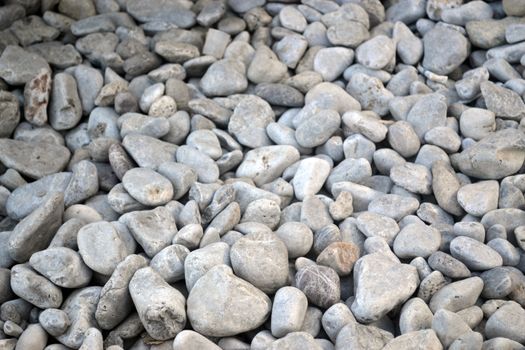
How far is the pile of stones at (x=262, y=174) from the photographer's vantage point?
1175 mm

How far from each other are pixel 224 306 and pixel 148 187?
35 cm

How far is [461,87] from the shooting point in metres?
1.66

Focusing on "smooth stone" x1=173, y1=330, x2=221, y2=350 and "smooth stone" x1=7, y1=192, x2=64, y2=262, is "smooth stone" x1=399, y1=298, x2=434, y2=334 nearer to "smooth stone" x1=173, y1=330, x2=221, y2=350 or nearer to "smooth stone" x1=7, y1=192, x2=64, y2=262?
"smooth stone" x1=173, y1=330, x2=221, y2=350

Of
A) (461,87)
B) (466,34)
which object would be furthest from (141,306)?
(466,34)

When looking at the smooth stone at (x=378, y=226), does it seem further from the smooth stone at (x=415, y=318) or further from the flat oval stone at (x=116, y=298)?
the flat oval stone at (x=116, y=298)

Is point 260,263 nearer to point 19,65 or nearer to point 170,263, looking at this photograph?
point 170,263

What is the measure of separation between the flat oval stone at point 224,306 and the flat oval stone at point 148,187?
0.27 meters

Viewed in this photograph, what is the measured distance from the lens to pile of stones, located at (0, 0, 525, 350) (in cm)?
117

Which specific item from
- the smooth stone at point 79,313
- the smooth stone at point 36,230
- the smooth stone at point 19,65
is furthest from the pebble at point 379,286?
the smooth stone at point 19,65

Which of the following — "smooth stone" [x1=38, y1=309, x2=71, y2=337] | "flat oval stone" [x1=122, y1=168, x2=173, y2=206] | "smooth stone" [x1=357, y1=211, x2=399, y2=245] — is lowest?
"smooth stone" [x1=38, y1=309, x2=71, y2=337]

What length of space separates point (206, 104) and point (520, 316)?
0.87m

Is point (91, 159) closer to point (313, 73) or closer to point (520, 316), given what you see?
point (313, 73)

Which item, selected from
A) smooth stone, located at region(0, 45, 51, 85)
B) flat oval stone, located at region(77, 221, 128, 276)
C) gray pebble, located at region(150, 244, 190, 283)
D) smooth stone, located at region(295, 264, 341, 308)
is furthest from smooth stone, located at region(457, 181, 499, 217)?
smooth stone, located at region(0, 45, 51, 85)

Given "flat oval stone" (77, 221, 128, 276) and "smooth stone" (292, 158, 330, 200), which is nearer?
"flat oval stone" (77, 221, 128, 276)
